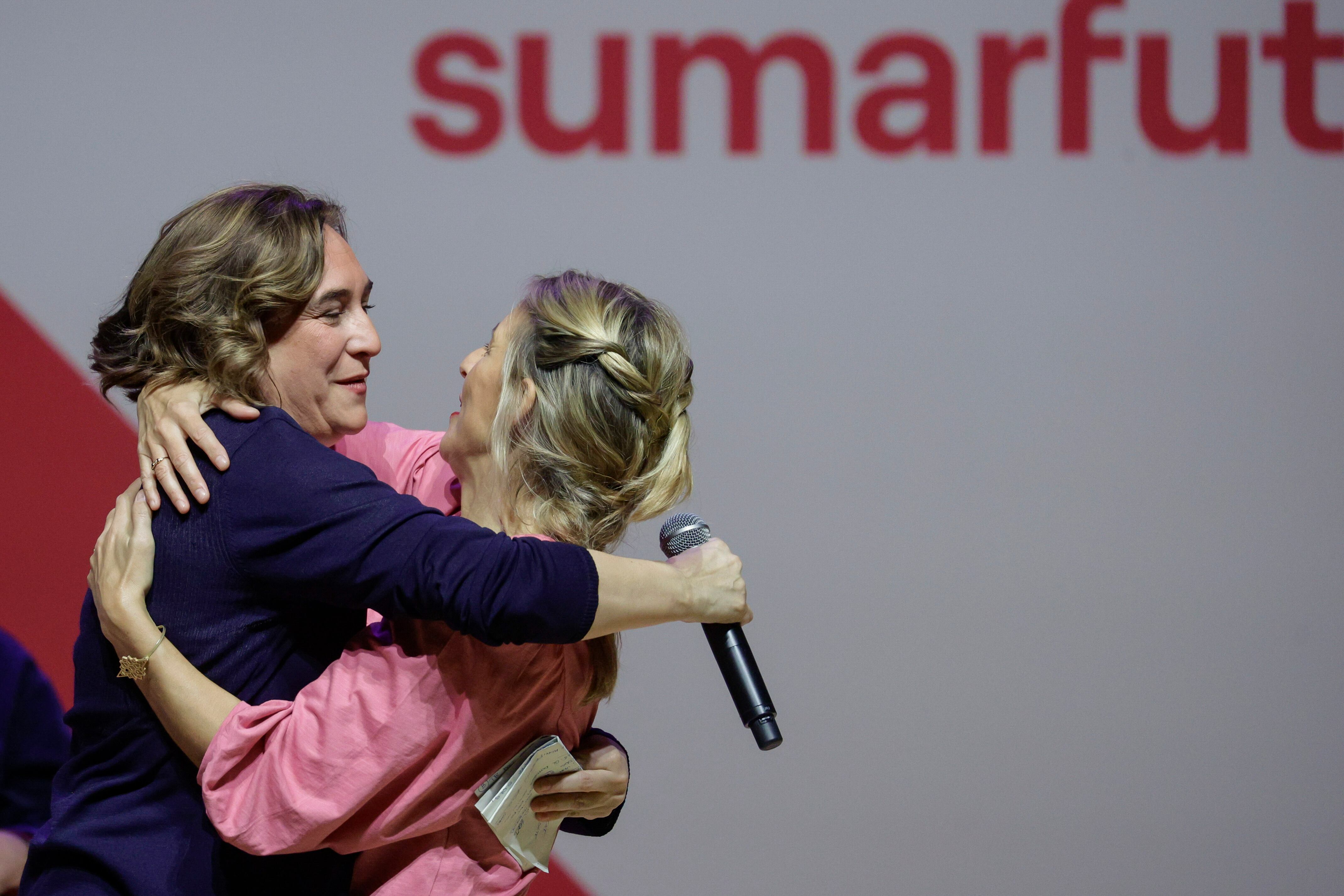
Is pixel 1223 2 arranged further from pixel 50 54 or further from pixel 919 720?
pixel 50 54

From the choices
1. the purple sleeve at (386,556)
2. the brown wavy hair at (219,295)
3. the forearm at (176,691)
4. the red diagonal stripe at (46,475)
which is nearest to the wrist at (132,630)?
the forearm at (176,691)

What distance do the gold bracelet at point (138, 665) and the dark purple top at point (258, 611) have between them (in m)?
0.05

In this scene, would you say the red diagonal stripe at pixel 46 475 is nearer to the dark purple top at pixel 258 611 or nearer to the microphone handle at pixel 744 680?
the dark purple top at pixel 258 611

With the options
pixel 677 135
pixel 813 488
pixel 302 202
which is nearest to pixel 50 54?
pixel 677 135

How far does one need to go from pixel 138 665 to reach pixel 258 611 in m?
0.13

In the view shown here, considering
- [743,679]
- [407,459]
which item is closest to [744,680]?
[743,679]

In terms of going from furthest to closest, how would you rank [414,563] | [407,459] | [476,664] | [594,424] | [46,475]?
[46,475], [407,459], [594,424], [476,664], [414,563]

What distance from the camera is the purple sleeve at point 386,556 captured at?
1198 millimetres

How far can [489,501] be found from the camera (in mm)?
1522

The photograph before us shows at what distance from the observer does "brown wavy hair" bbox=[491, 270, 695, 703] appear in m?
1.43

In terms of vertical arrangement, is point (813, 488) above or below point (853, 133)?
below

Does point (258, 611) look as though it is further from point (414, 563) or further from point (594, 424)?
point (594, 424)

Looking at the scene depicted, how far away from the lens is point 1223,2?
111 inches

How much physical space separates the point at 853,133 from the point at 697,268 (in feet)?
1.60
